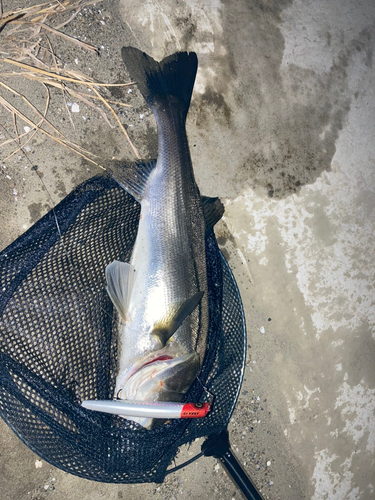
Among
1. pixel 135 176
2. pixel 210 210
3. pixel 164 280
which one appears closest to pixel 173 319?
pixel 164 280

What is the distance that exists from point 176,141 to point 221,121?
2.75 ft

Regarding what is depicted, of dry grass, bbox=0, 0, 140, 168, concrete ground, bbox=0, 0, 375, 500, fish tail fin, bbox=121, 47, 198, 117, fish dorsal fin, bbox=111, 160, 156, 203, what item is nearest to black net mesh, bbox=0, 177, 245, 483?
fish dorsal fin, bbox=111, 160, 156, 203

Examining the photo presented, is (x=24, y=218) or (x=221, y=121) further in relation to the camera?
(x=221, y=121)

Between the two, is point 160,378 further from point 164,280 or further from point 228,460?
point 228,460

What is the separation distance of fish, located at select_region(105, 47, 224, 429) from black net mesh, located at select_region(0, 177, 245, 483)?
0.54 feet

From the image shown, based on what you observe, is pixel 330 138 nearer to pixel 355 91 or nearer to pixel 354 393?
pixel 355 91

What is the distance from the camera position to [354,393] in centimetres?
327

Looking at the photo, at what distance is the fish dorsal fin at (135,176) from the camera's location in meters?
2.36

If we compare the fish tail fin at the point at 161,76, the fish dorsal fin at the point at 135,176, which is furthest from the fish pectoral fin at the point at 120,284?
the fish tail fin at the point at 161,76

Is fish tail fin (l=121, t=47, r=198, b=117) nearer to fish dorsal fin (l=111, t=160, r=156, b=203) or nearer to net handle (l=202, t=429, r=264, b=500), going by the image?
fish dorsal fin (l=111, t=160, r=156, b=203)

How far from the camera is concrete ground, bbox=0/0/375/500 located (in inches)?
108

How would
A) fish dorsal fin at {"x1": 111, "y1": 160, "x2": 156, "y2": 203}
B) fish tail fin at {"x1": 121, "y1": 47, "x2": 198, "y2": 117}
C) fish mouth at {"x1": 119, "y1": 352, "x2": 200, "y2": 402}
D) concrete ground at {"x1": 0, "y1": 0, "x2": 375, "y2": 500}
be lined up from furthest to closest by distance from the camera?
concrete ground at {"x1": 0, "y1": 0, "x2": 375, "y2": 500}
fish tail fin at {"x1": 121, "y1": 47, "x2": 198, "y2": 117}
fish dorsal fin at {"x1": 111, "y1": 160, "x2": 156, "y2": 203}
fish mouth at {"x1": 119, "y1": 352, "x2": 200, "y2": 402}

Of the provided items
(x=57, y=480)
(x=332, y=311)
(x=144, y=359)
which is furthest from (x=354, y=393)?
(x=57, y=480)

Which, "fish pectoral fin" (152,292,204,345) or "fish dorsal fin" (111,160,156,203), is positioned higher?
"fish dorsal fin" (111,160,156,203)
